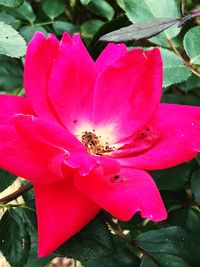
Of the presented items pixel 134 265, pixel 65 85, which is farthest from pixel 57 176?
pixel 134 265

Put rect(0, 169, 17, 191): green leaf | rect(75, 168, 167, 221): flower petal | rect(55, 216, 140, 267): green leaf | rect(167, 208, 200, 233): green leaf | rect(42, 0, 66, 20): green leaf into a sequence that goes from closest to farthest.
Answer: rect(75, 168, 167, 221): flower petal → rect(55, 216, 140, 267): green leaf → rect(0, 169, 17, 191): green leaf → rect(167, 208, 200, 233): green leaf → rect(42, 0, 66, 20): green leaf

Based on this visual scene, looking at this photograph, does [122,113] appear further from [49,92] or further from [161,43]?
[161,43]

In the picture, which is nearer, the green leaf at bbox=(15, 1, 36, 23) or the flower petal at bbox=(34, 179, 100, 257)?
the flower petal at bbox=(34, 179, 100, 257)

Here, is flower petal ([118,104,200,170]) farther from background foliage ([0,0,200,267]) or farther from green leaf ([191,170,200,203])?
green leaf ([191,170,200,203])

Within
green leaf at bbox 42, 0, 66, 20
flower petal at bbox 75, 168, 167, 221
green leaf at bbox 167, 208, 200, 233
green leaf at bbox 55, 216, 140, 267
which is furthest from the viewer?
green leaf at bbox 42, 0, 66, 20

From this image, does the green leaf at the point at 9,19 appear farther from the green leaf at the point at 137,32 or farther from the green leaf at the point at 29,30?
the green leaf at the point at 137,32

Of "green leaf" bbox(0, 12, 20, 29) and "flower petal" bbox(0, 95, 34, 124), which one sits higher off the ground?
"flower petal" bbox(0, 95, 34, 124)

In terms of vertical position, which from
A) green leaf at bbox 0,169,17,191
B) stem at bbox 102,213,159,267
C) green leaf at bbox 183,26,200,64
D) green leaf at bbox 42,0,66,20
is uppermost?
green leaf at bbox 42,0,66,20

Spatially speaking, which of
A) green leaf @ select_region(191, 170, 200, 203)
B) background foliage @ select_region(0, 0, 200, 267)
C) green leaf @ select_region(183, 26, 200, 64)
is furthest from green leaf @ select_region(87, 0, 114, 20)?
green leaf @ select_region(191, 170, 200, 203)
